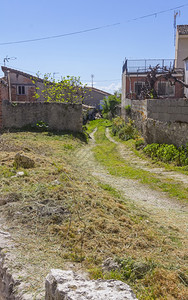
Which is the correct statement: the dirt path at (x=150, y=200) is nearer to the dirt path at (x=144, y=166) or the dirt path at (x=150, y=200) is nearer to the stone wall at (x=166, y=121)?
the dirt path at (x=144, y=166)

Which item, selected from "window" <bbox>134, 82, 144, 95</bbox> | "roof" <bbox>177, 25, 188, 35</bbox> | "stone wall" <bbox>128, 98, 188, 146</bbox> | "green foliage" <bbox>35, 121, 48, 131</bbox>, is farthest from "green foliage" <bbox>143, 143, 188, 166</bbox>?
"roof" <bbox>177, 25, 188, 35</bbox>

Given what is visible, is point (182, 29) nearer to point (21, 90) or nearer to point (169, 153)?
point (21, 90)

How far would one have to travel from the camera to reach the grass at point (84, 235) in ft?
11.0

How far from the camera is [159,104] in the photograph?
39.3 ft

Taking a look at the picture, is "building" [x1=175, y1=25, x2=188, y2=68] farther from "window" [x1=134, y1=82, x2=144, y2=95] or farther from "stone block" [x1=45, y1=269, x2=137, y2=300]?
"stone block" [x1=45, y1=269, x2=137, y2=300]

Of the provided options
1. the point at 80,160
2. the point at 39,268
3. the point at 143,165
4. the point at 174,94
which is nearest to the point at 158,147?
the point at 143,165

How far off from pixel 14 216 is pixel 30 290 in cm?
176

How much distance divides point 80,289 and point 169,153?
8.32 meters

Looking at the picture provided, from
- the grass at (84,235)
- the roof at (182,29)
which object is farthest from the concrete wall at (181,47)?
the grass at (84,235)

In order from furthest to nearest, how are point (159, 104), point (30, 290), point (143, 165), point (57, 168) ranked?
point (159, 104) → point (143, 165) → point (57, 168) → point (30, 290)

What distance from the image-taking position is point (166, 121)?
1136 cm

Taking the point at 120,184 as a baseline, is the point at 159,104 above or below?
above

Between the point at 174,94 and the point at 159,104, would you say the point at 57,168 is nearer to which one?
the point at 159,104

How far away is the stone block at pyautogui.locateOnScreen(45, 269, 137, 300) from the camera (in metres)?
2.51
